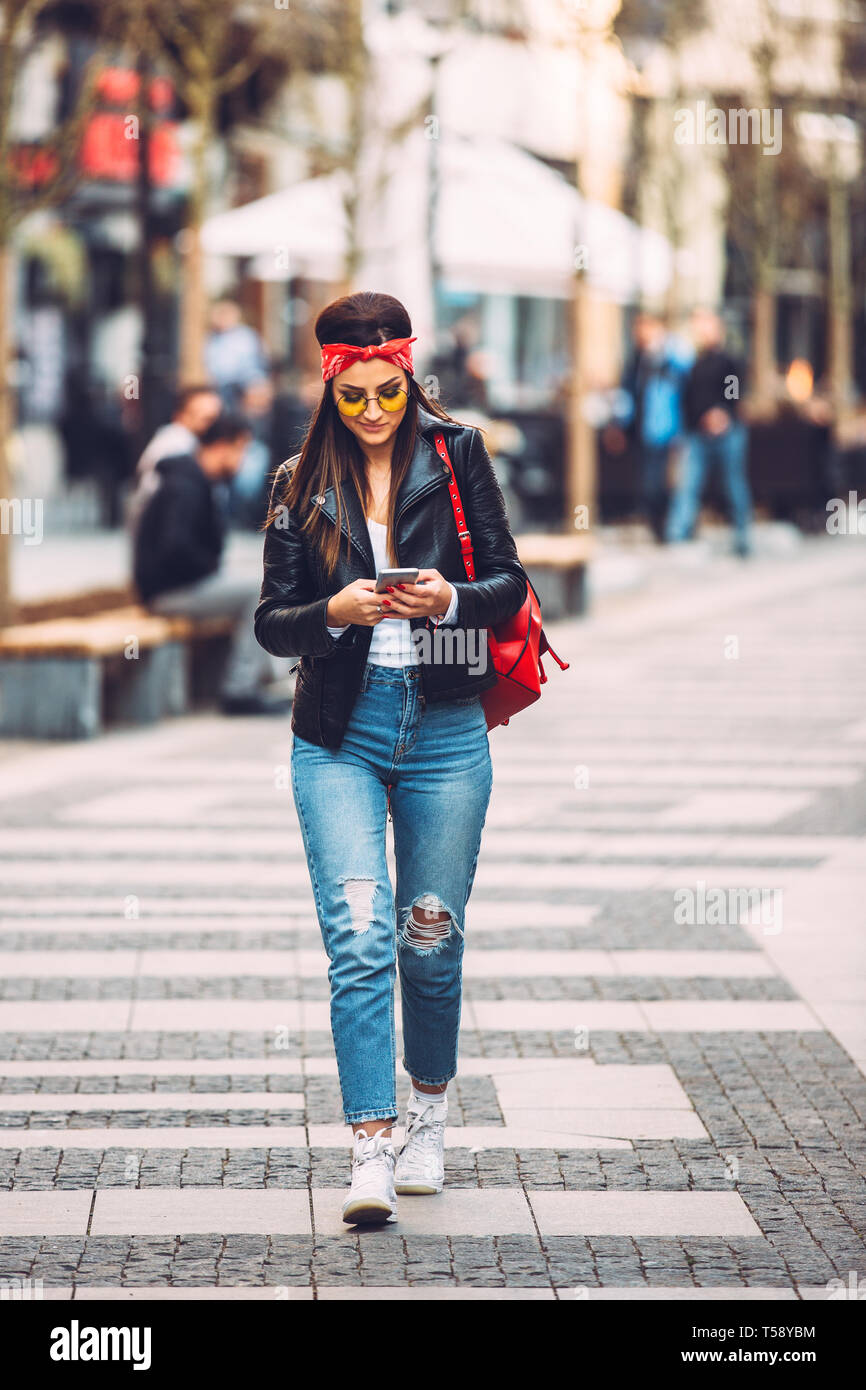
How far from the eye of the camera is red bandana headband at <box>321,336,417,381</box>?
15.9 feet

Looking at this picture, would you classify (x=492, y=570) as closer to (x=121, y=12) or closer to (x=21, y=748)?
(x=21, y=748)

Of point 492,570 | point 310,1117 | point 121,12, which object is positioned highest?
point 121,12

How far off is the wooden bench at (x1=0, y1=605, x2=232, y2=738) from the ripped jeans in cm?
623

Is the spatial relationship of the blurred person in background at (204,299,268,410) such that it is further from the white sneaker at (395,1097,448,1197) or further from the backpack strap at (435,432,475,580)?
the white sneaker at (395,1097,448,1197)

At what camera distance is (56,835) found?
895cm

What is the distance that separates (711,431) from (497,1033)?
14.6m

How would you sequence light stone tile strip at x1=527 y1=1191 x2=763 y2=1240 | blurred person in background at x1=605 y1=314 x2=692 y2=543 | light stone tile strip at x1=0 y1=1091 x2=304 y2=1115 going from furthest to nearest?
blurred person in background at x1=605 y1=314 x2=692 y2=543
light stone tile strip at x1=0 y1=1091 x2=304 y2=1115
light stone tile strip at x1=527 y1=1191 x2=763 y2=1240

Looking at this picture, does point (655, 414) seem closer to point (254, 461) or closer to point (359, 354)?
point (254, 461)

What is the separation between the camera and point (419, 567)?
4.87 meters

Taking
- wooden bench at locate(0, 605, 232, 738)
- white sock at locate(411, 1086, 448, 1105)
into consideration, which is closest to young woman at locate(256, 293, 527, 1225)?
white sock at locate(411, 1086, 448, 1105)

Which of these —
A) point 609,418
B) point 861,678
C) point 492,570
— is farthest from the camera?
point 609,418
